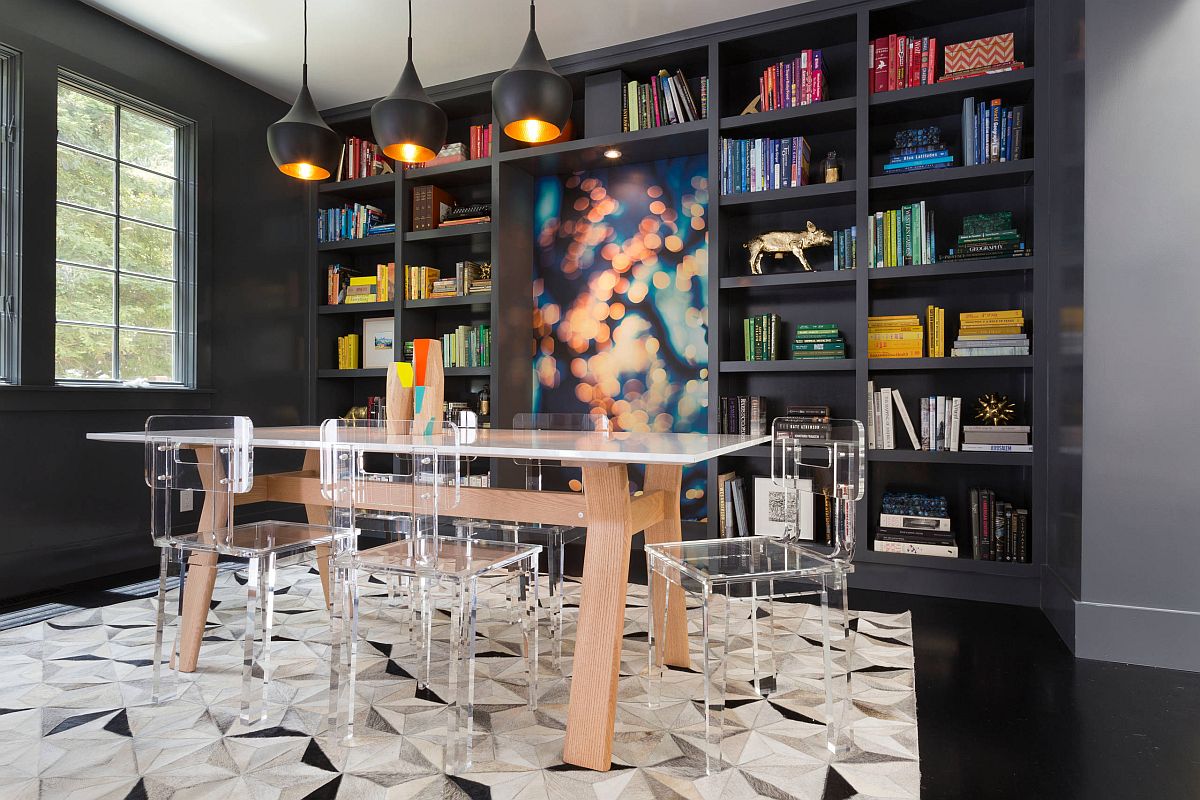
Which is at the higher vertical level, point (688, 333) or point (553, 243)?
point (553, 243)

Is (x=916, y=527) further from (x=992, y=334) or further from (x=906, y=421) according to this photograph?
(x=992, y=334)

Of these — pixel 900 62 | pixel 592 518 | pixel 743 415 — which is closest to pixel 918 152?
pixel 900 62

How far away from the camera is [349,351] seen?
470 centimetres

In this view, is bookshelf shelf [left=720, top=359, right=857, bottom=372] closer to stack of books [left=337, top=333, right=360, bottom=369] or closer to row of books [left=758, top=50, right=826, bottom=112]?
row of books [left=758, top=50, right=826, bottom=112]

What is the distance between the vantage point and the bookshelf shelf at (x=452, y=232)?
Result: 412cm

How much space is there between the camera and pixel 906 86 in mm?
3256

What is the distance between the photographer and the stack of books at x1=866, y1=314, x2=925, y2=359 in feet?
10.8

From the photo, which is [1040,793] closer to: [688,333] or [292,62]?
[688,333]

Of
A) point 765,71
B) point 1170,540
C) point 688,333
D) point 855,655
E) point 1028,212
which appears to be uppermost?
point 765,71

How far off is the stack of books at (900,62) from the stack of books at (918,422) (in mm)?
1353

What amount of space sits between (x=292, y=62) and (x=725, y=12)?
2.38 m

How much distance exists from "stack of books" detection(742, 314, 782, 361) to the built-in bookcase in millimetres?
80

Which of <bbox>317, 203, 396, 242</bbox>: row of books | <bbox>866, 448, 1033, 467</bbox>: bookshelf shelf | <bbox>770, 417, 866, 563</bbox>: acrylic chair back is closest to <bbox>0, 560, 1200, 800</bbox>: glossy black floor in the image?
<bbox>770, 417, 866, 563</bbox>: acrylic chair back

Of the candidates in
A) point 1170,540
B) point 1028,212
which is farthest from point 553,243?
point 1170,540
